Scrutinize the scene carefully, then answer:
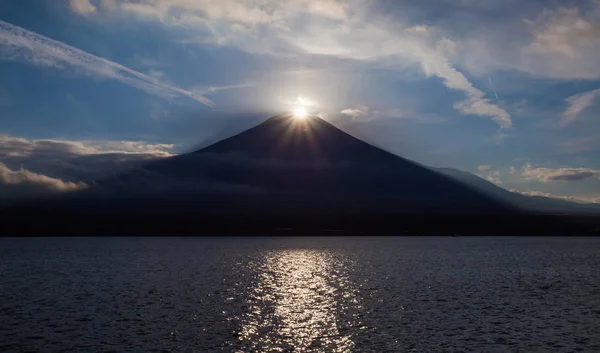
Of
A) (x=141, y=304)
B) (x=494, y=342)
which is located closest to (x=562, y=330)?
(x=494, y=342)

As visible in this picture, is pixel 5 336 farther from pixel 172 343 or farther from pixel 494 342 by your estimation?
pixel 494 342

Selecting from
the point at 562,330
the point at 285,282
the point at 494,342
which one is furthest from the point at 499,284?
the point at 494,342

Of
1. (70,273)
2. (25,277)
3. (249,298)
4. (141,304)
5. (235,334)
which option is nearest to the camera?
(235,334)

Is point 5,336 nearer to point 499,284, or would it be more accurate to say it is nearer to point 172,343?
point 172,343

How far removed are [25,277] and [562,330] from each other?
3570 inches

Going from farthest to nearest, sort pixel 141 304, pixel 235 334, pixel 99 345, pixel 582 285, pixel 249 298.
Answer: pixel 582 285 → pixel 249 298 → pixel 141 304 → pixel 235 334 → pixel 99 345

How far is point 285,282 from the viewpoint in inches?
3425

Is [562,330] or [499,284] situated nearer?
[562,330]

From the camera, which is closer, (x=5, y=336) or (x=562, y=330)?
(x=5, y=336)

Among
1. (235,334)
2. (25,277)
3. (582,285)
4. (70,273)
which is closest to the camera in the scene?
(235,334)

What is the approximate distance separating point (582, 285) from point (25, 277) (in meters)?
96.2

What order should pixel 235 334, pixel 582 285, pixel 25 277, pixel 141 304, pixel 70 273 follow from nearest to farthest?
pixel 235 334 → pixel 141 304 → pixel 582 285 → pixel 25 277 → pixel 70 273

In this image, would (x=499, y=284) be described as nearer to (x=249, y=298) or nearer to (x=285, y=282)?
(x=285, y=282)

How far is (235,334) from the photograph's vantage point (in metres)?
43.1
